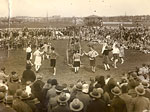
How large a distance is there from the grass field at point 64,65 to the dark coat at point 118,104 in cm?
125

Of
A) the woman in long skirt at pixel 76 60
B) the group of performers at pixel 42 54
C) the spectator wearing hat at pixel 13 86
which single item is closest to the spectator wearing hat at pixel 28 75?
the group of performers at pixel 42 54

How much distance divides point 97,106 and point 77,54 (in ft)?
8.10

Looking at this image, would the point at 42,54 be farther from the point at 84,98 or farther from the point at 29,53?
the point at 84,98

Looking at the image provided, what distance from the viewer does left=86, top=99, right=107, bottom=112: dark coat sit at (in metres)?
3.72

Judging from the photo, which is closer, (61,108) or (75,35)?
(61,108)

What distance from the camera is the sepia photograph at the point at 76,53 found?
4.03 metres

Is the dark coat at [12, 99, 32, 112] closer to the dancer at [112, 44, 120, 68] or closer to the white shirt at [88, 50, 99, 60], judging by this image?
the dancer at [112, 44, 120, 68]

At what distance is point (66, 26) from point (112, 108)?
228 centimetres

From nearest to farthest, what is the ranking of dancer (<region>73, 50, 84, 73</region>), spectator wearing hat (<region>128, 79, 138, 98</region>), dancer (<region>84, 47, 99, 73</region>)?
1. spectator wearing hat (<region>128, 79, 138, 98</region>)
2. dancer (<region>73, 50, 84, 73</region>)
3. dancer (<region>84, 47, 99, 73</region>)

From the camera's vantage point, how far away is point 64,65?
5785 millimetres

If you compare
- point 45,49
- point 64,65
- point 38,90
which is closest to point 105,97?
point 38,90

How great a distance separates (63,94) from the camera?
370 centimetres

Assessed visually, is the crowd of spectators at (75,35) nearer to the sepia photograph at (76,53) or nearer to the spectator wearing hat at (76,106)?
the sepia photograph at (76,53)

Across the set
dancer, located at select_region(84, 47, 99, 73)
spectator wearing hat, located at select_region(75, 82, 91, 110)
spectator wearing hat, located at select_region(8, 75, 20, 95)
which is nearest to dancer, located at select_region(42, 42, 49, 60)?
dancer, located at select_region(84, 47, 99, 73)
